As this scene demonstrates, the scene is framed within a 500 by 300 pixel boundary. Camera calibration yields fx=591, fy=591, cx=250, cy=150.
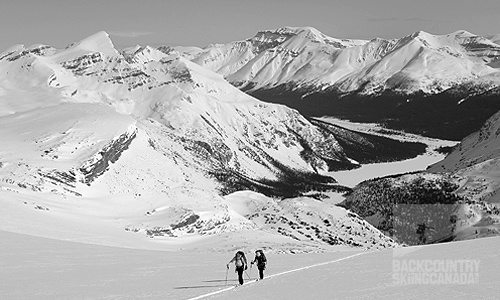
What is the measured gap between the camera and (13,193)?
10275 cm

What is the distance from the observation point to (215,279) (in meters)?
36.4

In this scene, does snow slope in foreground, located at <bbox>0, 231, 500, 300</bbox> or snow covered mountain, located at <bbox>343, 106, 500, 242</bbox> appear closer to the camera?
snow slope in foreground, located at <bbox>0, 231, 500, 300</bbox>

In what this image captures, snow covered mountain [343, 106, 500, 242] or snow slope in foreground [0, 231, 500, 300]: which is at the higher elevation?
snow covered mountain [343, 106, 500, 242]

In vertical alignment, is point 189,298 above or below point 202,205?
below

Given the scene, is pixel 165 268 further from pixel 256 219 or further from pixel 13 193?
pixel 256 219

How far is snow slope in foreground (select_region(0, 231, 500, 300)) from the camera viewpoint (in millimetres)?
26047

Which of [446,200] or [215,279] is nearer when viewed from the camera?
[215,279]

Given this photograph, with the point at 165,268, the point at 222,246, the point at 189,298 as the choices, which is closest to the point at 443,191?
the point at 222,246

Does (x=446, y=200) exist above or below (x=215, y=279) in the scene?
above

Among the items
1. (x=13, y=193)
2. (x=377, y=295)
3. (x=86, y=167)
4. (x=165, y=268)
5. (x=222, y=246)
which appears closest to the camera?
(x=377, y=295)

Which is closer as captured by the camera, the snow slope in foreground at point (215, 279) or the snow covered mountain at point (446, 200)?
the snow slope in foreground at point (215, 279)

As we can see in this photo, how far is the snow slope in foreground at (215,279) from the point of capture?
85.5 feet

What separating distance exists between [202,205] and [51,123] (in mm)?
71953

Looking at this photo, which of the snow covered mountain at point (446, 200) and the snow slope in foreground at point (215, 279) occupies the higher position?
the snow covered mountain at point (446, 200)
